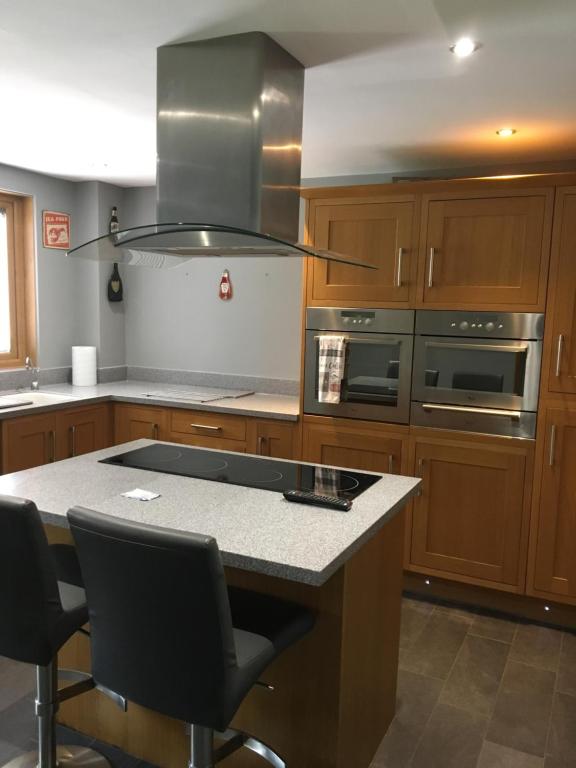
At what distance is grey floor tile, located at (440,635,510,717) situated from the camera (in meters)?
2.51

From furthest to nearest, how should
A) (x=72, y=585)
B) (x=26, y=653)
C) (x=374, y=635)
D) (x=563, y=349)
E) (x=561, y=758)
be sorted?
(x=563, y=349) < (x=561, y=758) < (x=374, y=635) < (x=72, y=585) < (x=26, y=653)

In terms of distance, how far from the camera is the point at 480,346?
10.3ft

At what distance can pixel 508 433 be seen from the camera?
3152 mm

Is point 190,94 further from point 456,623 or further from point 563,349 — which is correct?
point 456,623

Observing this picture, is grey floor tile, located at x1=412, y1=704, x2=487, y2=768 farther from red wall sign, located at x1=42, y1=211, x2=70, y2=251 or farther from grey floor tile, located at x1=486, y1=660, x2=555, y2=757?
red wall sign, located at x1=42, y1=211, x2=70, y2=251

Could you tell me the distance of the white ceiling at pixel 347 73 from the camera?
1.86 m

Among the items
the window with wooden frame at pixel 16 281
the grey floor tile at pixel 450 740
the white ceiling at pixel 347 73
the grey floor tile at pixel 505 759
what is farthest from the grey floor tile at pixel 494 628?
the window with wooden frame at pixel 16 281

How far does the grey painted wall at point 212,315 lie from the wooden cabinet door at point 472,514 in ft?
4.38

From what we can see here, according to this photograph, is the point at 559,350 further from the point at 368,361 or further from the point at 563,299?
the point at 368,361

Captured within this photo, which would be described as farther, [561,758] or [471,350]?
[471,350]

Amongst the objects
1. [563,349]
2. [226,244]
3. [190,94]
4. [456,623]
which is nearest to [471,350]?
[563,349]

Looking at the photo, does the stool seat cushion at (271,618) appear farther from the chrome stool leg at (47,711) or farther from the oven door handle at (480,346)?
the oven door handle at (480,346)

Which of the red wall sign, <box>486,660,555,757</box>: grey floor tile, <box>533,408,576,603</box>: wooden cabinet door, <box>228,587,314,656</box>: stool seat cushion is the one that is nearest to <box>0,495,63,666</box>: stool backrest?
<box>228,587,314,656</box>: stool seat cushion

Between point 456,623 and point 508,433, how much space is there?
3.19 feet
